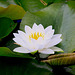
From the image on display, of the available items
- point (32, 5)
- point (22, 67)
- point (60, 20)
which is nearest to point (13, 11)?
point (32, 5)

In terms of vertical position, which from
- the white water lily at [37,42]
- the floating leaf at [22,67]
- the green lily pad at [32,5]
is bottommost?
the floating leaf at [22,67]

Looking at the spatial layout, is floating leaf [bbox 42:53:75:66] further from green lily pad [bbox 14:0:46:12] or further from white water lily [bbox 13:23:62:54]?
green lily pad [bbox 14:0:46:12]

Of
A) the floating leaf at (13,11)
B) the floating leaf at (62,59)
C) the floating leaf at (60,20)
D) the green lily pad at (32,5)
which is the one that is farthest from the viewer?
the green lily pad at (32,5)

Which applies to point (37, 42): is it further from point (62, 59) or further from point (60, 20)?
point (60, 20)

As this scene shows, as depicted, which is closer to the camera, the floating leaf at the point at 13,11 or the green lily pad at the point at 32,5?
the floating leaf at the point at 13,11

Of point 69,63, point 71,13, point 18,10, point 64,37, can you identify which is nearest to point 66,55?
point 69,63

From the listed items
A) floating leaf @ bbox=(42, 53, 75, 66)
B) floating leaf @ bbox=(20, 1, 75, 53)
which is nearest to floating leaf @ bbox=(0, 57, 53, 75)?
floating leaf @ bbox=(42, 53, 75, 66)

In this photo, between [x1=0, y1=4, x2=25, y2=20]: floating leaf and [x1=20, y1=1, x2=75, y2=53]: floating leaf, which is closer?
[x1=20, y1=1, x2=75, y2=53]: floating leaf

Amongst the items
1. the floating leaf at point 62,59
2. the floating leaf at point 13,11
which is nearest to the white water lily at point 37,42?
the floating leaf at point 62,59

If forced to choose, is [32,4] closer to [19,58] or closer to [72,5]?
[72,5]

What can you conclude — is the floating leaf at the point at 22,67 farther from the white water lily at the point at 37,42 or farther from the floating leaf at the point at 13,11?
the floating leaf at the point at 13,11

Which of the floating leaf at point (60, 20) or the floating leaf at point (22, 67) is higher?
the floating leaf at point (60, 20)

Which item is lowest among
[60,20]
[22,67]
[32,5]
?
[22,67]
